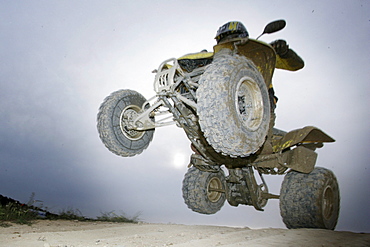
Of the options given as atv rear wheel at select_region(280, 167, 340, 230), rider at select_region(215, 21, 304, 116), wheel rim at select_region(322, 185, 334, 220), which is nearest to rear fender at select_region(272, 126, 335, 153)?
rider at select_region(215, 21, 304, 116)

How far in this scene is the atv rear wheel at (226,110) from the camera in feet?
→ 10.2

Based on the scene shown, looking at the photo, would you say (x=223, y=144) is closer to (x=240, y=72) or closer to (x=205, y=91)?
(x=205, y=91)

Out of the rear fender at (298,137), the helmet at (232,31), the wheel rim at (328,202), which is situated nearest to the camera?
the helmet at (232,31)

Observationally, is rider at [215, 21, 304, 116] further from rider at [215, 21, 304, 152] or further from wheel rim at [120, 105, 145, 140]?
wheel rim at [120, 105, 145, 140]

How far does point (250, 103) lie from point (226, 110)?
691 millimetres

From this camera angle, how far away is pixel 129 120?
5566 millimetres

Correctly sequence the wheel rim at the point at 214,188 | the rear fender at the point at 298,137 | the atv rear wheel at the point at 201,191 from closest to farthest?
the rear fender at the point at 298,137 < the atv rear wheel at the point at 201,191 < the wheel rim at the point at 214,188

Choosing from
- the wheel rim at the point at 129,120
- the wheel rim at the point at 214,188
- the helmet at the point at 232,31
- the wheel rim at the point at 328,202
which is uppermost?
the helmet at the point at 232,31

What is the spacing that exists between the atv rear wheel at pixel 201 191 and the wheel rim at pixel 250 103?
332 centimetres

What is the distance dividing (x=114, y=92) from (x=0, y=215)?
3798 millimetres

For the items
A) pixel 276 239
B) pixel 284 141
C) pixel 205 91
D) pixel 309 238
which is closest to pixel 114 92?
pixel 205 91

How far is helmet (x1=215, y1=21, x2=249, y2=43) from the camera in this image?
4.26 meters

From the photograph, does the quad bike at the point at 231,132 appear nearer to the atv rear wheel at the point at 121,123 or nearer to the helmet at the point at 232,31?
the atv rear wheel at the point at 121,123

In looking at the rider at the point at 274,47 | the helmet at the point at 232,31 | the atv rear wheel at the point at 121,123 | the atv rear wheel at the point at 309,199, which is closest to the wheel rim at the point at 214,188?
the atv rear wheel at the point at 309,199
